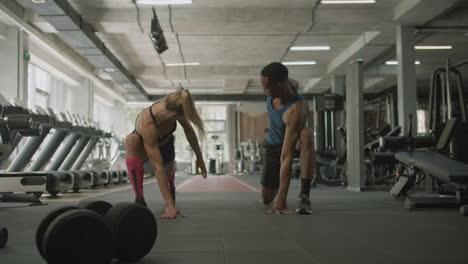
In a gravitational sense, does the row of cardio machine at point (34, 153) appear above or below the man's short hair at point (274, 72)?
below

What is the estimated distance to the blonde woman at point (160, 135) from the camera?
9.73 feet

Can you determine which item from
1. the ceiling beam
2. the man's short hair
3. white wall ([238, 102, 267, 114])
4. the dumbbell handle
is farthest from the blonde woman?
white wall ([238, 102, 267, 114])

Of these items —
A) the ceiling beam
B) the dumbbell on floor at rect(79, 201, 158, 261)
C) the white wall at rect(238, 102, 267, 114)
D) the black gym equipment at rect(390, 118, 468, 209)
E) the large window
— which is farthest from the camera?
the white wall at rect(238, 102, 267, 114)

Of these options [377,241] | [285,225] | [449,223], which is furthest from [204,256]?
[449,223]

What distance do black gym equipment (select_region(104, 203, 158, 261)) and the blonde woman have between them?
1279mm

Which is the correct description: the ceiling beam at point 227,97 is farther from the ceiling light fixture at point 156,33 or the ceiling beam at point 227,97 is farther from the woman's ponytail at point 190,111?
the woman's ponytail at point 190,111

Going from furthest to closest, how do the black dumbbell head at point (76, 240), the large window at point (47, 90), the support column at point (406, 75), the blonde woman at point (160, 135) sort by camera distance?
1. the large window at point (47, 90)
2. the support column at point (406, 75)
3. the blonde woman at point (160, 135)
4. the black dumbbell head at point (76, 240)

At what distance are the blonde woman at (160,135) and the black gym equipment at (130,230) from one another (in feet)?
4.20

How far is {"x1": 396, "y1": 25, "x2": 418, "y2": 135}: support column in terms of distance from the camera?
29.3ft

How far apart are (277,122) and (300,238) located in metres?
1.52

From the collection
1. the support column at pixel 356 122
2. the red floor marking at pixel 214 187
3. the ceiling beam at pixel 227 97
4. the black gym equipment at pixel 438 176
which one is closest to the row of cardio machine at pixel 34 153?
the red floor marking at pixel 214 187

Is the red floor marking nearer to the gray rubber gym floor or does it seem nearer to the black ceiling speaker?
the black ceiling speaker

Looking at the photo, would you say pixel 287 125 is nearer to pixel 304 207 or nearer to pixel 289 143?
pixel 289 143

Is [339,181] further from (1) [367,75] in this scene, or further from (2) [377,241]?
(1) [367,75]
